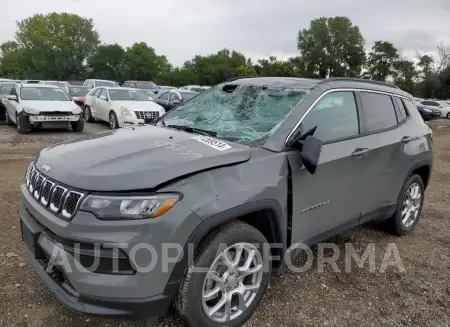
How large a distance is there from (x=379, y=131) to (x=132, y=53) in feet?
231

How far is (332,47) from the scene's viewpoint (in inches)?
2778

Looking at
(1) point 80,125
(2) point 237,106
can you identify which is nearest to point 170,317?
(2) point 237,106

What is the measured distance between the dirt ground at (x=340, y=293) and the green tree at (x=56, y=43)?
67.6 m

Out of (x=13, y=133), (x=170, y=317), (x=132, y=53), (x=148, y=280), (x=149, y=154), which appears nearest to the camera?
(x=148, y=280)

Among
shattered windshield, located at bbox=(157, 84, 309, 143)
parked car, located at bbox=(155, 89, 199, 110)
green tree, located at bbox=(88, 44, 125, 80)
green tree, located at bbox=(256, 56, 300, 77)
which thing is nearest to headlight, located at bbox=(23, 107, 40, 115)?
parked car, located at bbox=(155, 89, 199, 110)

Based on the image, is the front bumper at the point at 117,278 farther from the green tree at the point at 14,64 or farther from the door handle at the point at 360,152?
the green tree at the point at 14,64

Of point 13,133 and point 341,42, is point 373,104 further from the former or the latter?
point 341,42

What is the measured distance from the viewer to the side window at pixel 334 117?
125 inches

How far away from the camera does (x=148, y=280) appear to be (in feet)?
7.28

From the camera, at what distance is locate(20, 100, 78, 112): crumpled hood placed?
37.9 ft

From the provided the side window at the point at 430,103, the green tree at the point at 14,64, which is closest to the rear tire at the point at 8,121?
the side window at the point at 430,103

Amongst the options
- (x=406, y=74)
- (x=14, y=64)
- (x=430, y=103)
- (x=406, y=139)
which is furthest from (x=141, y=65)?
(x=406, y=139)

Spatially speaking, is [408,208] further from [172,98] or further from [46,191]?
[172,98]

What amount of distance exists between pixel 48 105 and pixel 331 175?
10682mm
